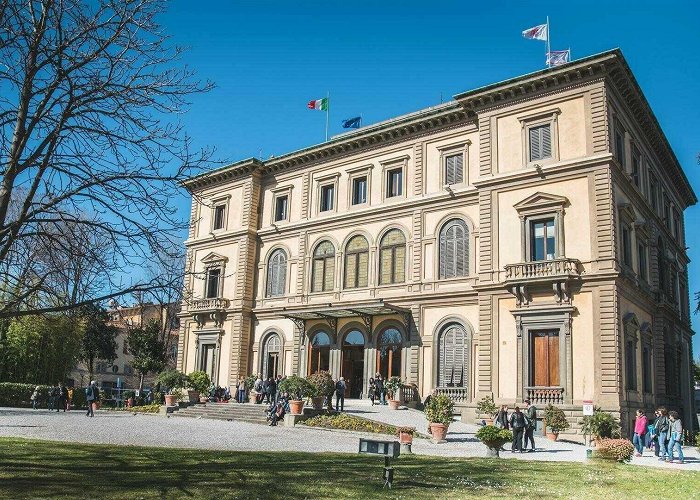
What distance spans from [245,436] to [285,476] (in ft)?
33.3

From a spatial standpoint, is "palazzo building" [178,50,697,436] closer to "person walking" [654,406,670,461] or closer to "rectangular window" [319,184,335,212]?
"rectangular window" [319,184,335,212]

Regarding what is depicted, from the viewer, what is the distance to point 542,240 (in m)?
28.6

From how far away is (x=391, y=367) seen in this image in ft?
110

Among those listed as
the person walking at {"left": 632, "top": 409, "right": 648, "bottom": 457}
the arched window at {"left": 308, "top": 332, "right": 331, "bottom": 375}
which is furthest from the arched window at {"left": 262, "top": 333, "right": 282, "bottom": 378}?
the person walking at {"left": 632, "top": 409, "right": 648, "bottom": 457}

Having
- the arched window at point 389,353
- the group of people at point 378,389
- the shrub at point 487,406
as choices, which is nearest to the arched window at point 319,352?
the arched window at point 389,353

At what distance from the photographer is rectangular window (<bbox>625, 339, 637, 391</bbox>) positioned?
2725cm

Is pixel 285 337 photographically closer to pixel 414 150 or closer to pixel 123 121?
pixel 414 150

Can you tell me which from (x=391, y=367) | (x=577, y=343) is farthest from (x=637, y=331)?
(x=391, y=367)

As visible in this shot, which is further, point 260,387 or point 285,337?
point 285,337

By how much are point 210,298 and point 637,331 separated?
24.8 m

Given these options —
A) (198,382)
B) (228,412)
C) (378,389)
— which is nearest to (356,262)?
(378,389)

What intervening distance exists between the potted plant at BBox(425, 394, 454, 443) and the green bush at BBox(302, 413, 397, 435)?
196 cm

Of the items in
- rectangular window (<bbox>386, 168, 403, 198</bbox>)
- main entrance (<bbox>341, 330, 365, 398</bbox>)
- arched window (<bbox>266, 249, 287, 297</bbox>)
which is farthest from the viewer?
arched window (<bbox>266, 249, 287, 297</bbox>)

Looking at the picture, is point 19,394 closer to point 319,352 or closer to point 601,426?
point 319,352
